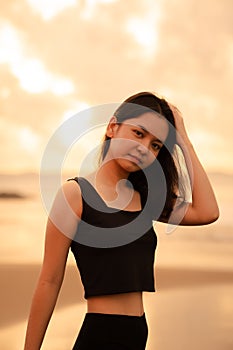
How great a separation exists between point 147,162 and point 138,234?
5.4 inches

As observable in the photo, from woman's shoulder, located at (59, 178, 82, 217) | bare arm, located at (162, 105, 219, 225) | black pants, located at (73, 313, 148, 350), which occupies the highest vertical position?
bare arm, located at (162, 105, 219, 225)

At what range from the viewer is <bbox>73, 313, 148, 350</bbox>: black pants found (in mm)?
1152

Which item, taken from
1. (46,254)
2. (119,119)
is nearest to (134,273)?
(46,254)

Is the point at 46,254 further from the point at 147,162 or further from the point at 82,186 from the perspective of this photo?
the point at 147,162

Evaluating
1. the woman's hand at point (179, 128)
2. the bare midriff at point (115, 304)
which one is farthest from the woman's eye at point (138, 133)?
the bare midriff at point (115, 304)

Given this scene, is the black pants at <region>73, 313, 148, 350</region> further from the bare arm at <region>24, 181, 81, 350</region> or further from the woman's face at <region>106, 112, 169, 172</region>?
the woman's face at <region>106, 112, 169, 172</region>

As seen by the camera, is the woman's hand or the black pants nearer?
the black pants

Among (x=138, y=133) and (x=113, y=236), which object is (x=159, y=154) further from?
(x=113, y=236)

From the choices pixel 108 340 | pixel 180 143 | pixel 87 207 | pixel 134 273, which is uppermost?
pixel 180 143

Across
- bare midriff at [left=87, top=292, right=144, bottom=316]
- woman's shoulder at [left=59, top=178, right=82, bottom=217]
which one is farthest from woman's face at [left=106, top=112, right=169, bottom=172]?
bare midriff at [left=87, top=292, right=144, bottom=316]

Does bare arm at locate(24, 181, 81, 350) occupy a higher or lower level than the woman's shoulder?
lower

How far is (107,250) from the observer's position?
116 cm

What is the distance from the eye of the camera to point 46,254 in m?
1.16

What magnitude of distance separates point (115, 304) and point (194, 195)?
0.31 metres
